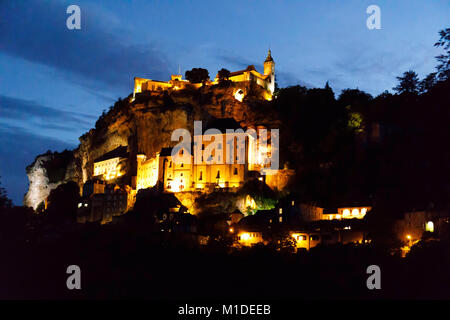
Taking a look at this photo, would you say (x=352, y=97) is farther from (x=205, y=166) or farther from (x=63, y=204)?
(x=63, y=204)

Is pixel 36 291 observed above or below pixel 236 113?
below

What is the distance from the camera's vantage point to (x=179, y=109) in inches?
2418

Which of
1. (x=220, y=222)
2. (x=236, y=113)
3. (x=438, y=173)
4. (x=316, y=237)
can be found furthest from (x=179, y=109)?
(x=438, y=173)

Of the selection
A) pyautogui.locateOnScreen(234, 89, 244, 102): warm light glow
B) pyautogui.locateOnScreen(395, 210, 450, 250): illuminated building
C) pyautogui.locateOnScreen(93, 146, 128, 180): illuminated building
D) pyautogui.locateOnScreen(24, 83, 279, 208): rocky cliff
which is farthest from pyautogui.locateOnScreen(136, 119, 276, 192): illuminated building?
pyautogui.locateOnScreen(395, 210, 450, 250): illuminated building

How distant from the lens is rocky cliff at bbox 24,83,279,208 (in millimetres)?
60906

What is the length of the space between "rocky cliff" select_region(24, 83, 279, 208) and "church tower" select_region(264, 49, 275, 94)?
233 inches

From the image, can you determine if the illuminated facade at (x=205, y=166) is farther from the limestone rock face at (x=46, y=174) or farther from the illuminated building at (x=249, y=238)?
A: the limestone rock face at (x=46, y=174)

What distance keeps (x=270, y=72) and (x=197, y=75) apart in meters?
12.3

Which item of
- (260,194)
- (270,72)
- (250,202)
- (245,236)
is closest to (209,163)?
(250,202)

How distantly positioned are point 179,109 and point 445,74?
4056 centimetres

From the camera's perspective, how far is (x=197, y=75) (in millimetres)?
69250
